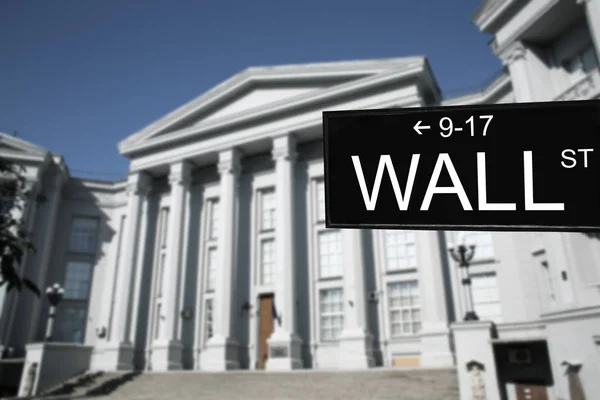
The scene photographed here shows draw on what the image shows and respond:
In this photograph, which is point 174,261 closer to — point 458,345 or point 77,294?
point 77,294

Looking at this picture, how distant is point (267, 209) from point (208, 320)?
6.81m

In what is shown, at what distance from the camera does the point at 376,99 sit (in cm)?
2197

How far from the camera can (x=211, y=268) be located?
26.0 m

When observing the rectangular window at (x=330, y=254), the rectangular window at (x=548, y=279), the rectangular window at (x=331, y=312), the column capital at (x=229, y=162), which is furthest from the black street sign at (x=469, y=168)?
the column capital at (x=229, y=162)

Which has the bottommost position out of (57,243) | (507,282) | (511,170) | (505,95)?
(511,170)

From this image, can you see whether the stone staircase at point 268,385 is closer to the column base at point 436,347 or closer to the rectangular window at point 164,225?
the column base at point 436,347

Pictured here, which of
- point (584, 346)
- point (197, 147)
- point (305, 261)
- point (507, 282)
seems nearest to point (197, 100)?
point (197, 147)

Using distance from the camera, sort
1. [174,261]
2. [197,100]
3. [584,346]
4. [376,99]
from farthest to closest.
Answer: [197,100] < [174,261] < [376,99] < [584,346]

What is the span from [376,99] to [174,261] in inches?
533

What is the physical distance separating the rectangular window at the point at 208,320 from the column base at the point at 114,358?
3948 mm

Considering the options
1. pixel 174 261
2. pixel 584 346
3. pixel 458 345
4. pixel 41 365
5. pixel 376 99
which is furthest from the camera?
pixel 174 261

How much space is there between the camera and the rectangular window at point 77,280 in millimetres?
27781

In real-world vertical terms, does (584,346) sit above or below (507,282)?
below

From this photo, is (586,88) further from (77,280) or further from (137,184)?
(77,280)
